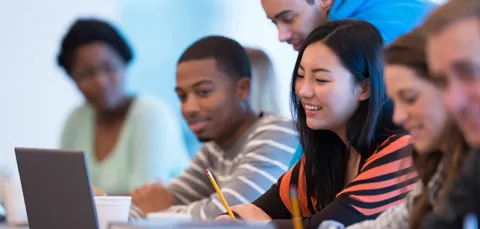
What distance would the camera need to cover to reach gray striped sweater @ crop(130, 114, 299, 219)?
1.91 m

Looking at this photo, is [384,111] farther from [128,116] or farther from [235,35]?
[235,35]

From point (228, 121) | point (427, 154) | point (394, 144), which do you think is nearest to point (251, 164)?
point (228, 121)

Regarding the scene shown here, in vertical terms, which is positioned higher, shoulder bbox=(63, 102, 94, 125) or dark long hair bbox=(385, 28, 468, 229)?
dark long hair bbox=(385, 28, 468, 229)

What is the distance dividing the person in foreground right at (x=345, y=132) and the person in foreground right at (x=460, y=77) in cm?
44

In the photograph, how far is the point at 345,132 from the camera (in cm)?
141

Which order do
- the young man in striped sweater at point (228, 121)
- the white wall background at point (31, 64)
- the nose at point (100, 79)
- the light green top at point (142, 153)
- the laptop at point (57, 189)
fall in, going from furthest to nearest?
the white wall background at point (31, 64), the nose at point (100, 79), the light green top at point (142, 153), the young man in striped sweater at point (228, 121), the laptop at point (57, 189)

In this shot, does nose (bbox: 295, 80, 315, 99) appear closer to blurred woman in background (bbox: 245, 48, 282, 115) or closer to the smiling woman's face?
the smiling woman's face

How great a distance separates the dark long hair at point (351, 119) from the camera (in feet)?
4.47

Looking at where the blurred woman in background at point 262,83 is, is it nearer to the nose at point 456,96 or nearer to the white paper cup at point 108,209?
the white paper cup at point 108,209

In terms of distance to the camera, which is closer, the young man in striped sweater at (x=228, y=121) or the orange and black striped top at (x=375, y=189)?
the orange and black striped top at (x=375, y=189)

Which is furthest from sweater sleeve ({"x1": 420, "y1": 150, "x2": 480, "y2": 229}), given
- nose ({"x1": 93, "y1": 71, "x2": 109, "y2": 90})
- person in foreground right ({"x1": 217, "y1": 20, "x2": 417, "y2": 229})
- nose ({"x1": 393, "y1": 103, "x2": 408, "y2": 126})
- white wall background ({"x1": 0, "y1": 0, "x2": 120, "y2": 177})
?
white wall background ({"x1": 0, "y1": 0, "x2": 120, "y2": 177})

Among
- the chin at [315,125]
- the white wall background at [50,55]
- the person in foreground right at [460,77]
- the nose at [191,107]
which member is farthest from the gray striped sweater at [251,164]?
the white wall background at [50,55]

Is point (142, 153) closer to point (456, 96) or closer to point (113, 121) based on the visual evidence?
point (113, 121)

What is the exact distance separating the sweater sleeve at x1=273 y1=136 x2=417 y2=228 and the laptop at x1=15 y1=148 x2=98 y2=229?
1.26 ft
